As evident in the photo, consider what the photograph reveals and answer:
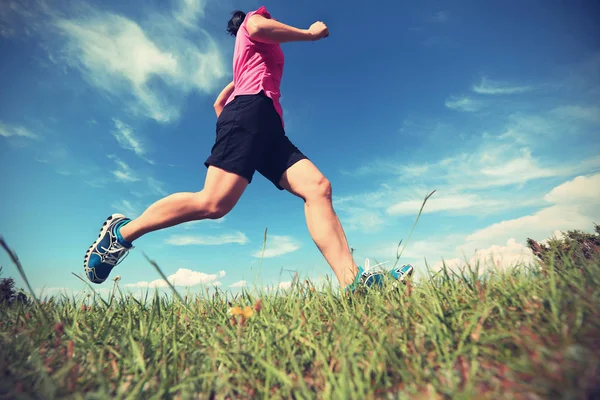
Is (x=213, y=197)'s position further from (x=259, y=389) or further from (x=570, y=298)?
(x=570, y=298)

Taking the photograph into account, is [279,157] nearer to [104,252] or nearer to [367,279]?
[367,279]

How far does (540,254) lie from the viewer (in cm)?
254

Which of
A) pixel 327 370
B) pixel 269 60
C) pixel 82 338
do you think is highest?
pixel 269 60

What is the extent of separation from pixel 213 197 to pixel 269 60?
1.52 m

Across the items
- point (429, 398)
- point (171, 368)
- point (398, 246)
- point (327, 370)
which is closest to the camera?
point (429, 398)

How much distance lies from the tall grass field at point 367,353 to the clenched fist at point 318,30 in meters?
2.40

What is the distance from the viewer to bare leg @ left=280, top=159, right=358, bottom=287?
291 cm

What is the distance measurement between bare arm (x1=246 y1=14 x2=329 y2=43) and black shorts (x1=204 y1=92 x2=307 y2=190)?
1.72ft

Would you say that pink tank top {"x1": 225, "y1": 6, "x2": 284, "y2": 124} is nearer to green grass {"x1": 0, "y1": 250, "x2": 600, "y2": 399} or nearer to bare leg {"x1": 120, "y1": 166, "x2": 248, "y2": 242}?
bare leg {"x1": 120, "y1": 166, "x2": 248, "y2": 242}

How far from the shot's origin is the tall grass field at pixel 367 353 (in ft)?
3.59

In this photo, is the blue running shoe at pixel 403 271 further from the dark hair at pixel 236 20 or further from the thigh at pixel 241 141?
the dark hair at pixel 236 20

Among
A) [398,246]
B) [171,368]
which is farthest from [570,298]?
[171,368]

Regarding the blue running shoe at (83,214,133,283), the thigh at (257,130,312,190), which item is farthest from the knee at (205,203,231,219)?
the blue running shoe at (83,214,133,283)

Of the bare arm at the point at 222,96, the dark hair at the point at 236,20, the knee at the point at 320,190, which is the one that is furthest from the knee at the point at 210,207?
the dark hair at the point at 236,20
